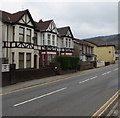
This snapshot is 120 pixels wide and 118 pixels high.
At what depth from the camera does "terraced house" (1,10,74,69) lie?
1905 centimetres

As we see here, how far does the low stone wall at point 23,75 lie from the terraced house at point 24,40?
11.2ft

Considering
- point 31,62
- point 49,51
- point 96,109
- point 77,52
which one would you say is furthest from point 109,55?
point 96,109

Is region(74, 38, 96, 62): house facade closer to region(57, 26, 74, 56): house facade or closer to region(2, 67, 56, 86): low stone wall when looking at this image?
region(57, 26, 74, 56): house facade

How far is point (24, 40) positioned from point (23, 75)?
21.7ft

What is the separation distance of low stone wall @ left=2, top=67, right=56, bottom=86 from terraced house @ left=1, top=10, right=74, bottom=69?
11.2 ft

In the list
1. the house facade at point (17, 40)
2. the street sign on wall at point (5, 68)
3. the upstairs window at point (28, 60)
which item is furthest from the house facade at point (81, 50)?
the street sign on wall at point (5, 68)

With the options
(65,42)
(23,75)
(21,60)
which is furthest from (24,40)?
(65,42)

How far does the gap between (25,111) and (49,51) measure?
19.3m

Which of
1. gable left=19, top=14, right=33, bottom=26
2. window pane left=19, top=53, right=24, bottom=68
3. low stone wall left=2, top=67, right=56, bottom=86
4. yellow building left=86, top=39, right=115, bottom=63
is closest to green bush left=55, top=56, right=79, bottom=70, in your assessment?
low stone wall left=2, top=67, right=56, bottom=86

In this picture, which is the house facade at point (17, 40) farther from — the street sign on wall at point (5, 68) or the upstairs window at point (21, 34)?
the street sign on wall at point (5, 68)

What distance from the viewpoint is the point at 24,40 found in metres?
20.1

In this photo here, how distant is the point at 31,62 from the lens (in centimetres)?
2130

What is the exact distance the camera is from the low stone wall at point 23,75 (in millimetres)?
13478

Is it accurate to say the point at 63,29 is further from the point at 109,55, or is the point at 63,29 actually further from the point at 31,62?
the point at 109,55
